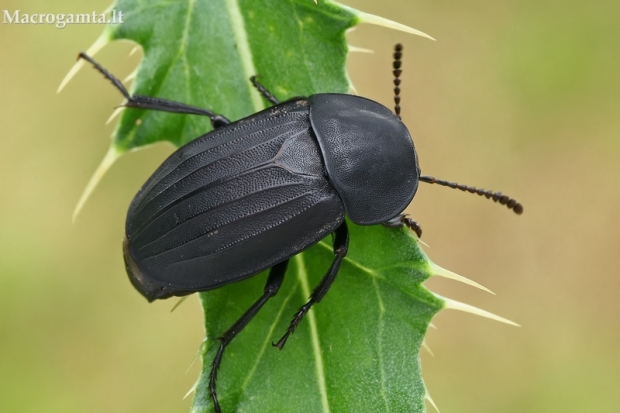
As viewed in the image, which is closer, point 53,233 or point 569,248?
point 53,233

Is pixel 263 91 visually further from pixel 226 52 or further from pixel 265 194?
pixel 265 194

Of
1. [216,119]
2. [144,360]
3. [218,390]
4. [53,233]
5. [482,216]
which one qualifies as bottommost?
[144,360]

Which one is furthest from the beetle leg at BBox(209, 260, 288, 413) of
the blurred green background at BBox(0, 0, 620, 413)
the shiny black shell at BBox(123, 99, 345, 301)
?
the blurred green background at BBox(0, 0, 620, 413)

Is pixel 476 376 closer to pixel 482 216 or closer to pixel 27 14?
pixel 482 216

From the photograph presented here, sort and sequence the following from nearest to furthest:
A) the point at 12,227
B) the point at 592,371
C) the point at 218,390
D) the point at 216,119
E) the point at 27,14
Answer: the point at 218,390, the point at 216,119, the point at 27,14, the point at 12,227, the point at 592,371

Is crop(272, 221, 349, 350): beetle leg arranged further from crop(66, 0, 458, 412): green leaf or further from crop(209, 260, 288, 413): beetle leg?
crop(209, 260, 288, 413): beetle leg

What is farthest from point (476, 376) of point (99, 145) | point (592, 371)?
point (99, 145)

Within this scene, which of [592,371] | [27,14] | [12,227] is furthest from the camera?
[592,371]
